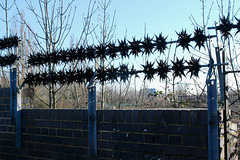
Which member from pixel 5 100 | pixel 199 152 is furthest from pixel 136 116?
pixel 5 100

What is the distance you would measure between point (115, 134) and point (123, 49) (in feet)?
4.57

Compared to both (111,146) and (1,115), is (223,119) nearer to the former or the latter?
(111,146)

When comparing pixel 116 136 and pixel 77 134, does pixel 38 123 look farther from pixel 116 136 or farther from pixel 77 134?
pixel 116 136

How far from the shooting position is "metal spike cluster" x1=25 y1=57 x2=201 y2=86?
3832mm

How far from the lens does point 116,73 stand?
4422 millimetres

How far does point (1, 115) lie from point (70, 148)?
206 centimetres

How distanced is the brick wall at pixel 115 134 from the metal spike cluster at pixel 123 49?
3.29ft

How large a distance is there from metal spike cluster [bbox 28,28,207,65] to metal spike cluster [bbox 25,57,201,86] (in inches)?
9.6

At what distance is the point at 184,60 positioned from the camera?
3832 mm

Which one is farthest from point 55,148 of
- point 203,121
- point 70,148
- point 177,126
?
point 203,121

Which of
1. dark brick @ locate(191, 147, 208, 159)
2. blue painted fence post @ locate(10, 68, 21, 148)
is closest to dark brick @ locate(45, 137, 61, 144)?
blue painted fence post @ locate(10, 68, 21, 148)

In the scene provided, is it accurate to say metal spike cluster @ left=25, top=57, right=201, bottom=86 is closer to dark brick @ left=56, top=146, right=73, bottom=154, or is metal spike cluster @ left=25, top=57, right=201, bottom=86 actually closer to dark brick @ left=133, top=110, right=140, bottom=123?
dark brick @ left=133, top=110, right=140, bottom=123

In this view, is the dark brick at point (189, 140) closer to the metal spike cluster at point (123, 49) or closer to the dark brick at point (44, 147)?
the metal spike cluster at point (123, 49)

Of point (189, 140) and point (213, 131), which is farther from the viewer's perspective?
point (189, 140)
